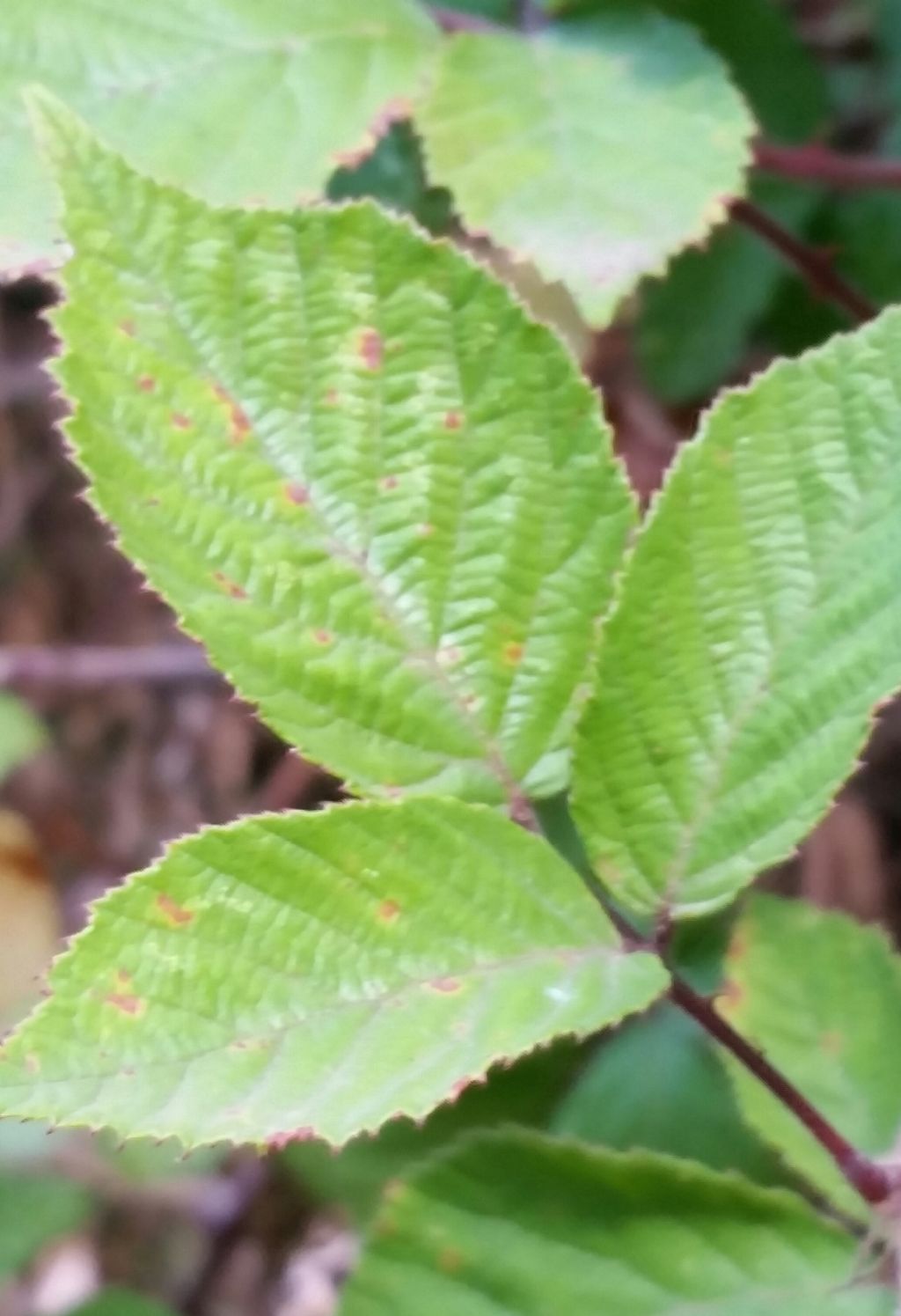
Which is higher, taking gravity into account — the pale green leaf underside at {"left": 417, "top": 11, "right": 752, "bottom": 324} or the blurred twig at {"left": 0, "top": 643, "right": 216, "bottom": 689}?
the pale green leaf underside at {"left": 417, "top": 11, "right": 752, "bottom": 324}

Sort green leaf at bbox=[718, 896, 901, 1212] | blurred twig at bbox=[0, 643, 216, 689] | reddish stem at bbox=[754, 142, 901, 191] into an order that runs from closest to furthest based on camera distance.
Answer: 1. green leaf at bbox=[718, 896, 901, 1212]
2. reddish stem at bbox=[754, 142, 901, 191]
3. blurred twig at bbox=[0, 643, 216, 689]

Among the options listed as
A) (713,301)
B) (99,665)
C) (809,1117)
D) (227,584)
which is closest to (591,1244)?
(809,1117)

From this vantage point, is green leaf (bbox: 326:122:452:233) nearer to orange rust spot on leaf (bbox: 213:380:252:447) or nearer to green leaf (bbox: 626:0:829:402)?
green leaf (bbox: 626:0:829:402)

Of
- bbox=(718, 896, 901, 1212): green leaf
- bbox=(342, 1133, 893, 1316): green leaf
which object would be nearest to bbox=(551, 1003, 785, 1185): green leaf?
bbox=(718, 896, 901, 1212): green leaf

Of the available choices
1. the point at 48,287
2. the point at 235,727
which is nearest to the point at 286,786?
the point at 235,727

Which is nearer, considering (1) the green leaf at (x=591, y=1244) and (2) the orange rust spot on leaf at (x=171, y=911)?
(2) the orange rust spot on leaf at (x=171, y=911)

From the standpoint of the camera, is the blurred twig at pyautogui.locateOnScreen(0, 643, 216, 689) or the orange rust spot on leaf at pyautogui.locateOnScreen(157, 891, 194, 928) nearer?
the orange rust spot on leaf at pyautogui.locateOnScreen(157, 891, 194, 928)

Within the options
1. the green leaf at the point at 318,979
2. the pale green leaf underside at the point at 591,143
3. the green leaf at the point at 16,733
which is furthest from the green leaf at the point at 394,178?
the green leaf at the point at 16,733

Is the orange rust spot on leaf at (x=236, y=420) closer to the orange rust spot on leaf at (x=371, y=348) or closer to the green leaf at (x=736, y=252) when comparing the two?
the orange rust spot on leaf at (x=371, y=348)
